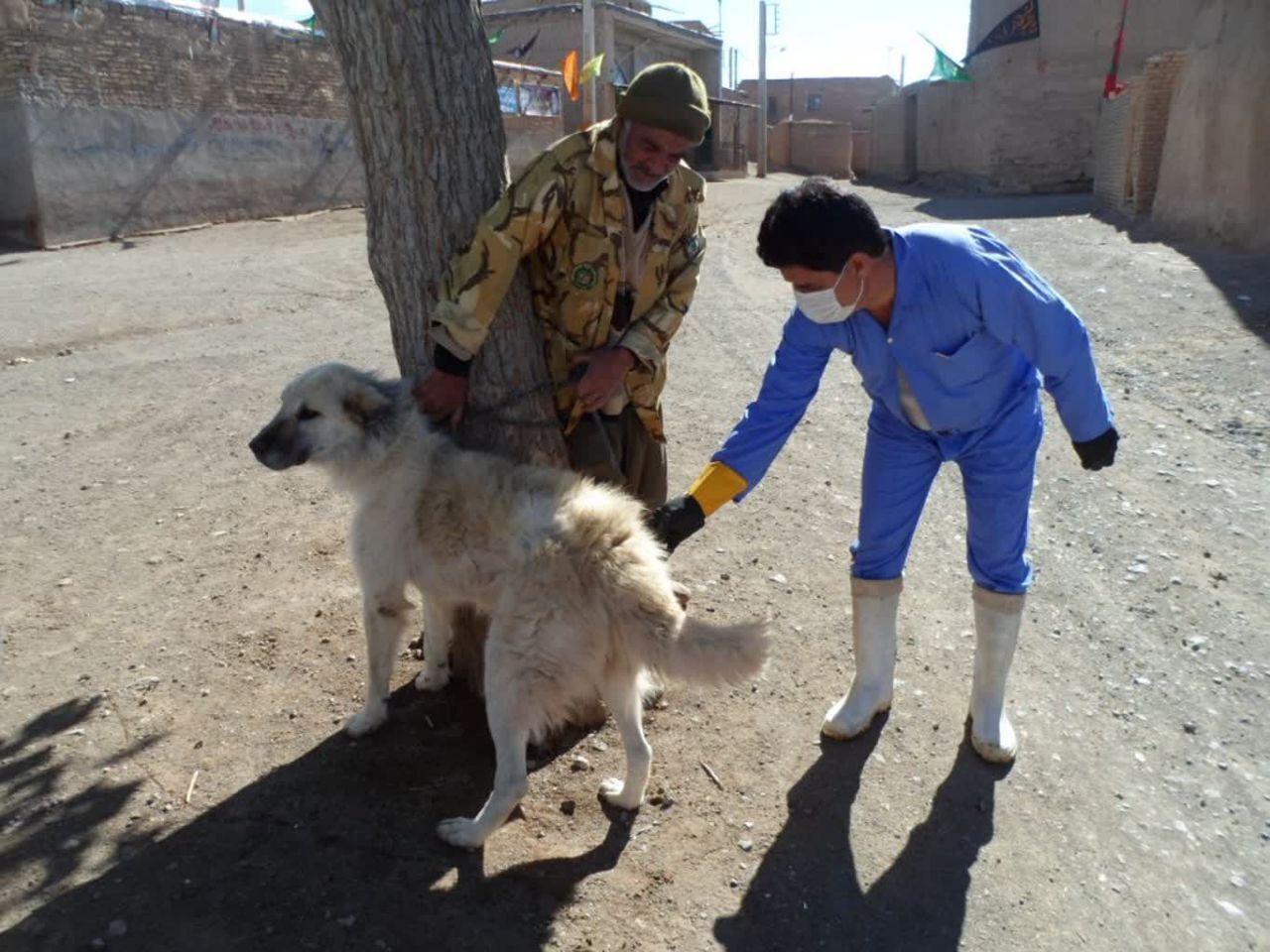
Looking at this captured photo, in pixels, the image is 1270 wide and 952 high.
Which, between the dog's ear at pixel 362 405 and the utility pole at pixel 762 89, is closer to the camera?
the dog's ear at pixel 362 405

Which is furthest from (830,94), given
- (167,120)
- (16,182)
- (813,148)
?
(16,182)

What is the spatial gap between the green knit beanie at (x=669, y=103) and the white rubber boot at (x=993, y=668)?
1.91 m

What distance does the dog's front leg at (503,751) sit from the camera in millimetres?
2908

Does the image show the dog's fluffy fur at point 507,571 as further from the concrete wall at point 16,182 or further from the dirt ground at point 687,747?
the concrete wall at point 16,182

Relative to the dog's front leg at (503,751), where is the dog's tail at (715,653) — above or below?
above

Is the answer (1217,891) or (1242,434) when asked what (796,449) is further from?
(1217,891)

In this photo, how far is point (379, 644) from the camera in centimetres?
341

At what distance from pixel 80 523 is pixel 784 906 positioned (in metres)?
4.30

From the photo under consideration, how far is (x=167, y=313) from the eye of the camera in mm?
10500

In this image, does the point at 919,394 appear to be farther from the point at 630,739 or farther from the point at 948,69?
the point at 948,69

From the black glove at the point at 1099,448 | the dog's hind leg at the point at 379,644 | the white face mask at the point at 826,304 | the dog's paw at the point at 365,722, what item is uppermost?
the white face mask at the point at 826,304

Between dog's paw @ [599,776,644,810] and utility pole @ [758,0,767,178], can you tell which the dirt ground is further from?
utility pole @ [758,0,767,178]

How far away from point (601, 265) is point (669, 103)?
579 mm

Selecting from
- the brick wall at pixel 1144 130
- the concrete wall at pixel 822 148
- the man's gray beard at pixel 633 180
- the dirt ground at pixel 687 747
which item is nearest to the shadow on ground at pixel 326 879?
the dirt ground at pixel 687 747
